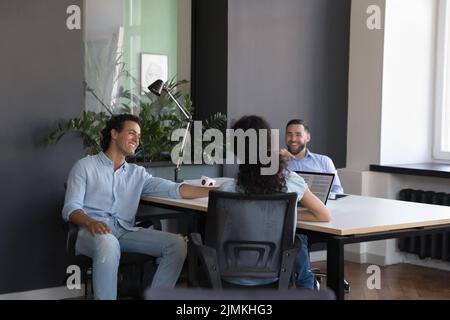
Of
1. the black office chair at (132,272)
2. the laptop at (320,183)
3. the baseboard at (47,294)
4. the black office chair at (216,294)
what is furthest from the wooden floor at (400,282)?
the black office chair at (216,294)

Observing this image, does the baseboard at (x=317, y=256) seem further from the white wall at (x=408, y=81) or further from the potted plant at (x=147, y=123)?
the potted plant at (x=147, y=123)

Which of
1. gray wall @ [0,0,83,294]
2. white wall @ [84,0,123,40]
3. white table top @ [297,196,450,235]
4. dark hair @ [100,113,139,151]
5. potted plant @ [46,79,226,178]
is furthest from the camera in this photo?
white wall @ [84,0,123,40]

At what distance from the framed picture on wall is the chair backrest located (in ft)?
7.75

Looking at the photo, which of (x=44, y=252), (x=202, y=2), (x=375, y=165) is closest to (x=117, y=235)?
(x=44, y=252)

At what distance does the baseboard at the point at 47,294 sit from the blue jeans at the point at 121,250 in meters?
0.90

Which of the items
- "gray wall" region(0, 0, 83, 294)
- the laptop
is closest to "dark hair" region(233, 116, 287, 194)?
the laptop

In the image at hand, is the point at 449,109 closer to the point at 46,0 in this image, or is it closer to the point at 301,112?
the point at 301,112

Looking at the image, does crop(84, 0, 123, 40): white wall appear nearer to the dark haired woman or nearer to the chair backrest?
the dark haired woman

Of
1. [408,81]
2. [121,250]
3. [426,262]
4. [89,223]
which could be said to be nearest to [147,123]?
[121,250]

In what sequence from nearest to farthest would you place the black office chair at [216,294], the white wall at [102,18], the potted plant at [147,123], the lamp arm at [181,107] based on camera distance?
the black office chair at [216,294]
the potted plant at [147,123]
the lamp arm at [181,107]
the white wall at [102,18]

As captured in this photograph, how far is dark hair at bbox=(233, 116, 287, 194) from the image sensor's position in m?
3.02

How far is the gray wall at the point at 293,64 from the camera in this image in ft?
17.5

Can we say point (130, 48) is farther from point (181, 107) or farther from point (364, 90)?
point (364, 90)

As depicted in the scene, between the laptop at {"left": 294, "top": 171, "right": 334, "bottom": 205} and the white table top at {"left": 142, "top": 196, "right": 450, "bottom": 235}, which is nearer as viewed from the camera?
the white table top at {"left": 142, "top": 196, "right": 450, "bottom": 235}
